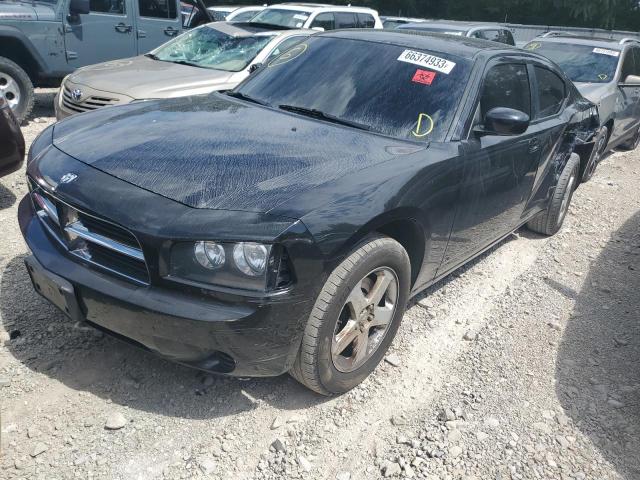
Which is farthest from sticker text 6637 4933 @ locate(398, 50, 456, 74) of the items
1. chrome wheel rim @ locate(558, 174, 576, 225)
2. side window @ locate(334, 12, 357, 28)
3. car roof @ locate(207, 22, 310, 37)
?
side window @ locate(334, 12, 357, 28)

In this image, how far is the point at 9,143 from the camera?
14.5 ft

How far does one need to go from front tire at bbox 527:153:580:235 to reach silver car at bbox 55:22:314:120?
9.37 ft

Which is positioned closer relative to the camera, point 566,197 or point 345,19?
point 566,197

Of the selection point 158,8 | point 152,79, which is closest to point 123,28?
point 158,8

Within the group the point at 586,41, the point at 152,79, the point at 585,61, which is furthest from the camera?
the point at 586,41

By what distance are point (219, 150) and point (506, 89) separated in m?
2.11

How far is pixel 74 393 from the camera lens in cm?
268

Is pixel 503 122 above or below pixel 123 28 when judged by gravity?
above

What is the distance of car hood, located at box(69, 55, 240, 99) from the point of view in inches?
236

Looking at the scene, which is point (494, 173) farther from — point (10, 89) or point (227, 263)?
point (10, 89)

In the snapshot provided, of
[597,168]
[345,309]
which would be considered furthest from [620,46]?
[345,309]

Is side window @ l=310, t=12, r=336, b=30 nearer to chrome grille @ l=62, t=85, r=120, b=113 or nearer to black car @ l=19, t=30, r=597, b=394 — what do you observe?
chrome grille @ l=62, t=85, r=120, b=113

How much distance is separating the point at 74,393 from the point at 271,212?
1.34 m

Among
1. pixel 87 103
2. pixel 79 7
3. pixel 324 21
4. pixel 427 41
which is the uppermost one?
pixel 427 41
